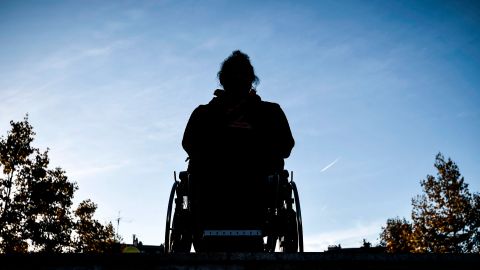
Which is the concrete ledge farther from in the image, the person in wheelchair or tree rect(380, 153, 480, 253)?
tree rect(380, 153, 480, 253)

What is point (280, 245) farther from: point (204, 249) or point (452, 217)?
point (452, 217)

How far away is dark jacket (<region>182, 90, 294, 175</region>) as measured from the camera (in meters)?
3.57

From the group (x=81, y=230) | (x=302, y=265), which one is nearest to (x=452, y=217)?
(x=81, y=230)

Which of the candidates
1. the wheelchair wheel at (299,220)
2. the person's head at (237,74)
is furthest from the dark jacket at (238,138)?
the wheelchair wheel at (299,220)

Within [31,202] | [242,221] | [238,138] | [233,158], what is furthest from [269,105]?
[31,202]

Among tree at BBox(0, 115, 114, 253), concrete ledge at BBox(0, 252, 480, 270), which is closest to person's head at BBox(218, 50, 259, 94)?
concrete ledge at BBox(0, 252, 480, 270)

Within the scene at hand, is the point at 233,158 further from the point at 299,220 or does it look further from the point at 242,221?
the point at 299,220

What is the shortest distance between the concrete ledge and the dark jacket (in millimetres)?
1848

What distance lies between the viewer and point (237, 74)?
154 inches

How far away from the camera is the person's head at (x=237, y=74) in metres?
3.93

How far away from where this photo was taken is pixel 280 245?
3422 mm

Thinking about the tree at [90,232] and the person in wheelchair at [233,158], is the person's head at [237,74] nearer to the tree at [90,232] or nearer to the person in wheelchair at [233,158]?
the person in wheelchair at [233,158]

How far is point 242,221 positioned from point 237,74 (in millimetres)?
1637

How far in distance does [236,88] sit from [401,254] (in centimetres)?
263
